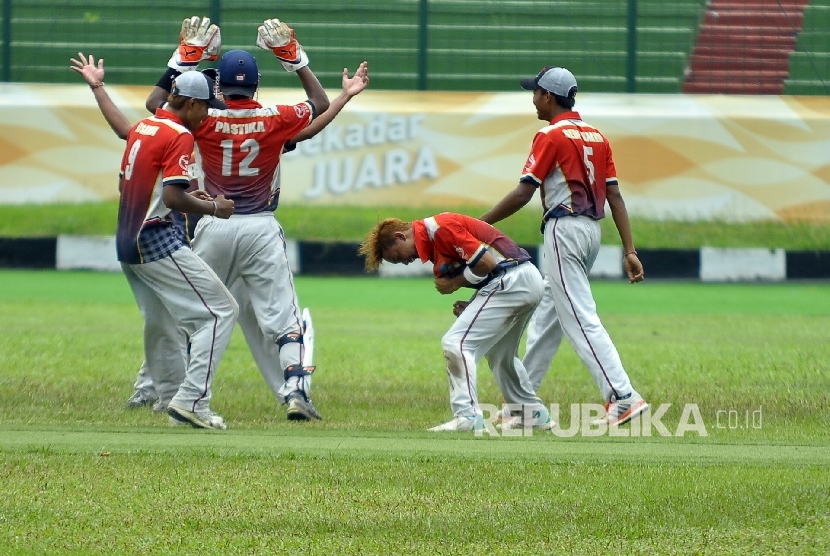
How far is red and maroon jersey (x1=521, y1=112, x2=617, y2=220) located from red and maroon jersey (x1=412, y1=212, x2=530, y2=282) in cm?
47

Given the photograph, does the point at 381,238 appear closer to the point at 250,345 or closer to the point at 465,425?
the point at 465,425

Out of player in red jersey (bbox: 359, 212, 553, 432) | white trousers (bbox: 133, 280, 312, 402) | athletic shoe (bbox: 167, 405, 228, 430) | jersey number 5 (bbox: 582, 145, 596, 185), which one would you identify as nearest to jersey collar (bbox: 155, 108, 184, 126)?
player in red jersey (bbox: 359, 212, 553, 432)

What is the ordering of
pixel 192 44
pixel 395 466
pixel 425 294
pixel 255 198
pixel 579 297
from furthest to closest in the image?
pixel 425 294, pixel 192 44, pixel 255 198, pixel 579 297, pixel 395 466

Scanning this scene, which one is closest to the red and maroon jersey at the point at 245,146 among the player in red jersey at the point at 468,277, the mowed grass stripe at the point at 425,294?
the player in red jersey at the point at 468,277

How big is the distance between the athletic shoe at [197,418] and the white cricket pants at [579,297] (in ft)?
6.10

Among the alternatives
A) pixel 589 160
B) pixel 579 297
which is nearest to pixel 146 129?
pixel 589 160

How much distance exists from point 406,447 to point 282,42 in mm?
2704

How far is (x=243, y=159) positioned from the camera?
25.6 ft

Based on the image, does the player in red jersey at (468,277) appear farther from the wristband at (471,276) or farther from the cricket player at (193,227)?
the cricket player at (193,227)

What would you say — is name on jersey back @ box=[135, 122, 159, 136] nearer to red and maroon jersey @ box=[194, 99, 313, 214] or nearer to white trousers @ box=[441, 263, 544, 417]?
red and maroon jersey @ box=[194, 99, 313, 214]

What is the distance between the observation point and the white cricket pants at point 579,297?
24.7 feet

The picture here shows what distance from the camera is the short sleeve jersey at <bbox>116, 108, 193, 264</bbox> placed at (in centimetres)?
713

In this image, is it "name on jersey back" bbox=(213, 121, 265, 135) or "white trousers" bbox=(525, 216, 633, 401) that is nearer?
"white trousers" bbox=(525, 216, 633, 401)

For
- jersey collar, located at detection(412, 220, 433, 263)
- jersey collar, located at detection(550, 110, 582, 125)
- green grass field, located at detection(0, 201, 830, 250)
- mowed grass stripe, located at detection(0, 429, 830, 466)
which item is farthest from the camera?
green grass field, located at detection(0, 201, 830, 250)
